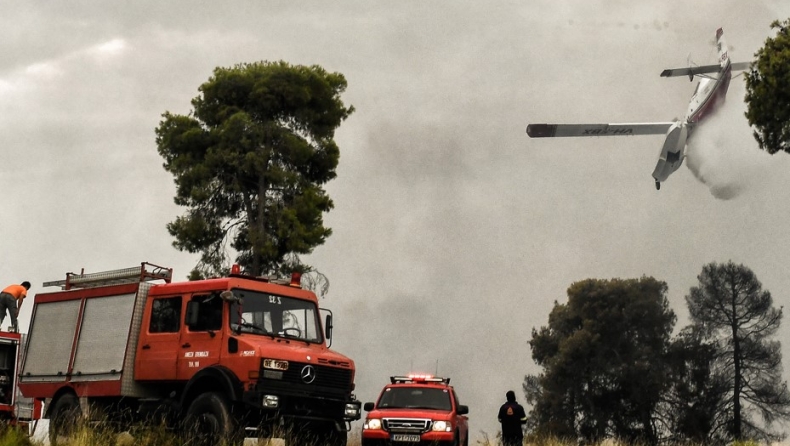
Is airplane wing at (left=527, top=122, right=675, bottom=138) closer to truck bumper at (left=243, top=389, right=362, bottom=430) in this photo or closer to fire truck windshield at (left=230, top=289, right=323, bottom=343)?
fire truck windshield at (left=230, top=289, right=323, bottom=343)

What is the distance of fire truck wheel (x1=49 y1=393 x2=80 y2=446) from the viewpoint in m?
19.6

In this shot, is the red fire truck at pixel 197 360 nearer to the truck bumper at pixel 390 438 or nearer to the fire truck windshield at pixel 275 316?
the fire truck windshield at pixel 275 316

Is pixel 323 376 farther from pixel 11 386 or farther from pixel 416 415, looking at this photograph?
pixel 11 386

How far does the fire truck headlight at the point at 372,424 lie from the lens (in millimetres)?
20094

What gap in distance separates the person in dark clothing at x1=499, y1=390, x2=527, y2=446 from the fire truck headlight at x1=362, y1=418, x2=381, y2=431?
2446 mm

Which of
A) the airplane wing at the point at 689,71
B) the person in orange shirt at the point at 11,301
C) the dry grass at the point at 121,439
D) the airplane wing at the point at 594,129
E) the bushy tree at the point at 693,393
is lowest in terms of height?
the dry grass at the point at 121,439

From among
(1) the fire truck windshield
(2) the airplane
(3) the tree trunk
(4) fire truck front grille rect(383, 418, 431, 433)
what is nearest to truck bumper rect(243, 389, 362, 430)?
(4) fire truck front grille rect(383, 418, 431, 433)

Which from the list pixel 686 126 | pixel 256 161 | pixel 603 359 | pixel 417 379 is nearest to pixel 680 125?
pixel 686 126

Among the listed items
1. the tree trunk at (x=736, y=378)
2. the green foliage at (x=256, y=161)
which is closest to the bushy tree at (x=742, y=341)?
the tree trunk at (x=736, y=378)

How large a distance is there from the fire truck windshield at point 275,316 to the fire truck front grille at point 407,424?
2.23m

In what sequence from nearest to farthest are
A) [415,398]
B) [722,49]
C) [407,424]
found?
[407,424]
[415,398]
[722,49]

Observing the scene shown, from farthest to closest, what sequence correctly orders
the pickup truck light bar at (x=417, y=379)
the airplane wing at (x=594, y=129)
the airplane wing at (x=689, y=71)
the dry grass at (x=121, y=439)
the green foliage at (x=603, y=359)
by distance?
1. the airplane wing at (x=594, y=129)
2. the green foliage at (x=603, y=359)
3. the airplane wing at (x=689, y=71)
4. the pickup truck light bar at (x=417, y=379)
5. the dry grass at (x=121, y=439)

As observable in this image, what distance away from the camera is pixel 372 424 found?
20.2 m

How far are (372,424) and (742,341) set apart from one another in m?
43.5
